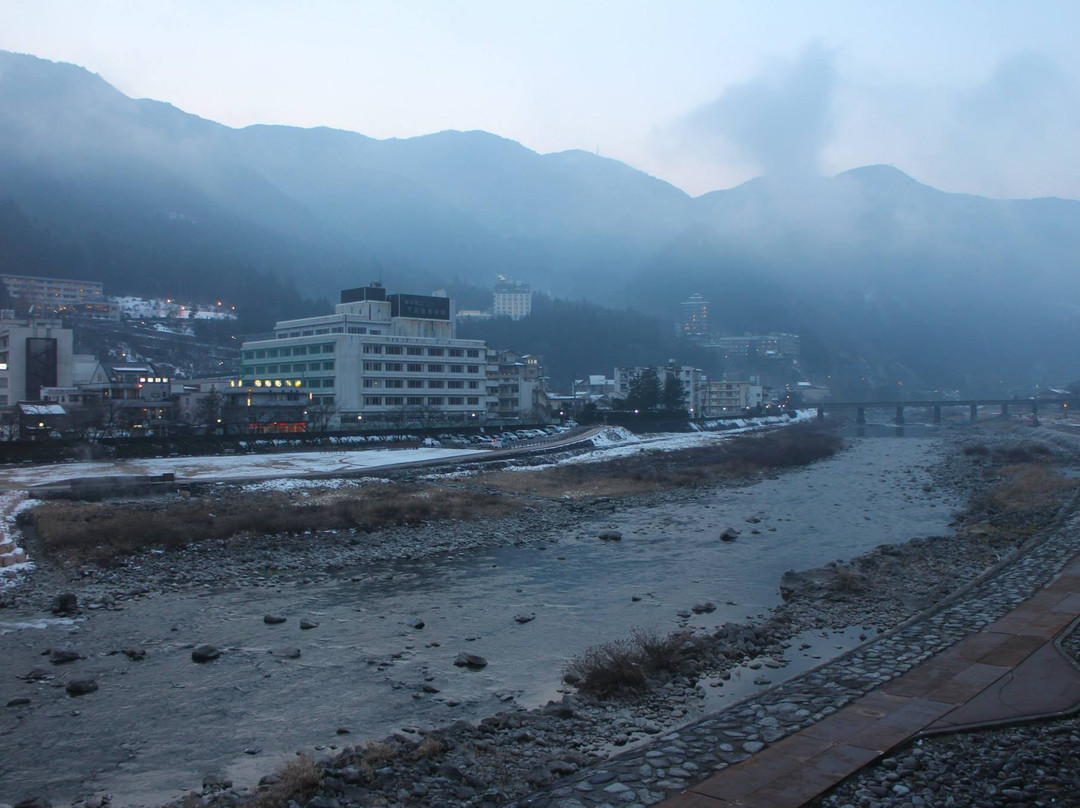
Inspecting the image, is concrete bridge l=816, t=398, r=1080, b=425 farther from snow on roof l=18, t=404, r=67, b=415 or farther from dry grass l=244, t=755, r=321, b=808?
dry grass l=244, t=755, r=321, b=808

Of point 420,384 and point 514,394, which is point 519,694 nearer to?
point 420,384

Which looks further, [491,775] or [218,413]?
[218,413]

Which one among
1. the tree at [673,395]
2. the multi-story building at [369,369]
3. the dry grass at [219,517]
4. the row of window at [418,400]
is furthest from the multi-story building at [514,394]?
the dry grass at [219,517]

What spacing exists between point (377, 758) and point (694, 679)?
5.83m

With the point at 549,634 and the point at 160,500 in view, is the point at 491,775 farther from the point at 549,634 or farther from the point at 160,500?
the point at 160,500

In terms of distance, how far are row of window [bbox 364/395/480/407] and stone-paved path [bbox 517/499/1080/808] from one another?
69957 millimetres

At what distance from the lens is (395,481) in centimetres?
4384

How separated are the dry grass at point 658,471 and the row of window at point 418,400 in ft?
88.2

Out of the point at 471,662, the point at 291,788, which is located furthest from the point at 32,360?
the point at 291,788

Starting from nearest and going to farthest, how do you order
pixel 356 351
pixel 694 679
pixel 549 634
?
1. pixel 694 679
2. pixel 549 634
3. pixel 356 351

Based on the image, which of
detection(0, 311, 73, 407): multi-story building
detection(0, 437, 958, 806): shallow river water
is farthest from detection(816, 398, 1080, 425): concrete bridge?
detection(0, 311, 73, 407): multi-story building

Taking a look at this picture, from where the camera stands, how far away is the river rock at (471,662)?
14398 mm

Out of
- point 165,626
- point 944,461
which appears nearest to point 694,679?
point 165,626

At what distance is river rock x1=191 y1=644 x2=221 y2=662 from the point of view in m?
14.7
